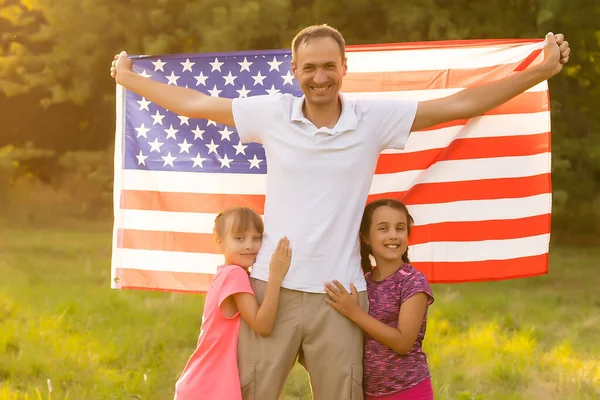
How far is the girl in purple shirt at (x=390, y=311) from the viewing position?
11.0ft

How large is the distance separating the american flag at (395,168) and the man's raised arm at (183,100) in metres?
1.32

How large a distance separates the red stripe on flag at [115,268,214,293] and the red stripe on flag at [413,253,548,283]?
4.17 feet

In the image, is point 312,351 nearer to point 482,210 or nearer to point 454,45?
point 482,210

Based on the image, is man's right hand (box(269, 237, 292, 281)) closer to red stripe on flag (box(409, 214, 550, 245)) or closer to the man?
the man

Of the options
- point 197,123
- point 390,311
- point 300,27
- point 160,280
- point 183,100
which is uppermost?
point 300,27

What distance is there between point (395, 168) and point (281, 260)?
1.84 metres

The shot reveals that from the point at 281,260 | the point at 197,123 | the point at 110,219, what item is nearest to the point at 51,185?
the point at 110,219

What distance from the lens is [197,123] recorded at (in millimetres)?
5066

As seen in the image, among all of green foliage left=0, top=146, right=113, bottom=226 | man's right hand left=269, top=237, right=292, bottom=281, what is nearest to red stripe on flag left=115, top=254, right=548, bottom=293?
man's right hand left=269, top=237, right=292, bottom=281

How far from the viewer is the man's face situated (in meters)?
3.30

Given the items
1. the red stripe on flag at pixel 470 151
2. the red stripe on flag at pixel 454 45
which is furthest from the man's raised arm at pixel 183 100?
the red stripe on flag at pixel 470 151

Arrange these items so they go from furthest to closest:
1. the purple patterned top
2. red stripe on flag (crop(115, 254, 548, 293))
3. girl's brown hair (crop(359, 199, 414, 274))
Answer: red stripe on flag (crop(115, 254, 548, 293)), girl's brown hair (crop(359, 199, 414, 274)), the purple patterned top

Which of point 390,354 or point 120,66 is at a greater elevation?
point 120,66

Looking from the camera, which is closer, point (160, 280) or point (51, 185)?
point (160, 280)
